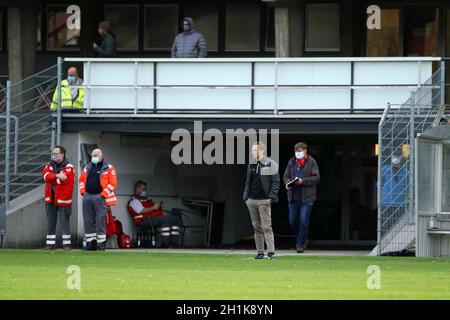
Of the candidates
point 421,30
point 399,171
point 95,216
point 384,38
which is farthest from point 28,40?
point 399,171

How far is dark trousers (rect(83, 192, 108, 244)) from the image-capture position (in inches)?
1093

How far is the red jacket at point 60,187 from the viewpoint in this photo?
1110 inches

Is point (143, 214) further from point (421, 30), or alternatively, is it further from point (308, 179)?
point (421, 30)

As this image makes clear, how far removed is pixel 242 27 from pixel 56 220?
391 inches

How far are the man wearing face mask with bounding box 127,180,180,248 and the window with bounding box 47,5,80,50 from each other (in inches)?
252

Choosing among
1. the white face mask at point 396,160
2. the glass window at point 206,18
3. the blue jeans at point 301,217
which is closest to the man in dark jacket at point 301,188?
the blue jeans at point 301,217

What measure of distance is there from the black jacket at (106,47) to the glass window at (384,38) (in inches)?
263

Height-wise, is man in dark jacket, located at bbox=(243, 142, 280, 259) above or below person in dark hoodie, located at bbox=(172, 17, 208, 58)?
below

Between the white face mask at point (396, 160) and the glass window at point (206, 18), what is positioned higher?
the glass window at point (206, 18)

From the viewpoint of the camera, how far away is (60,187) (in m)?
28.3

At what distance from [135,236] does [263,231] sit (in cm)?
772

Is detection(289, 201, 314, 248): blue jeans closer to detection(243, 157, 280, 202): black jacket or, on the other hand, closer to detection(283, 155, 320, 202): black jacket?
detection(283, 155, 320, 202): black jacket

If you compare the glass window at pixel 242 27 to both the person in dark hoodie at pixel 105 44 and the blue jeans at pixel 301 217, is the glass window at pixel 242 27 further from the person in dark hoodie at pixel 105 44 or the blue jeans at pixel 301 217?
the blue jeans at pixel 301 217

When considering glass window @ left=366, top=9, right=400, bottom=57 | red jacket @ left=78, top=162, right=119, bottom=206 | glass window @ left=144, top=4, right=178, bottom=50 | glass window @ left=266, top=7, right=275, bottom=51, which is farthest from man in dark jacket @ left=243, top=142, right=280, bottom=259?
glass window @ left=144, top=4, right=178, bottom=50
